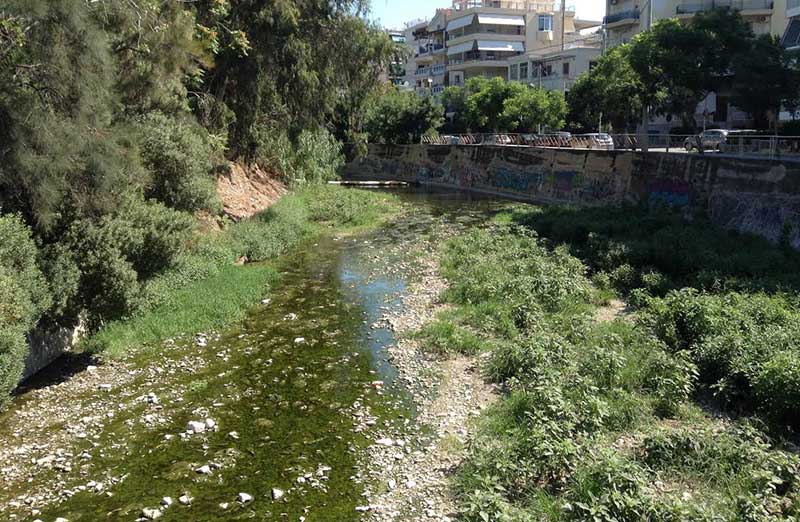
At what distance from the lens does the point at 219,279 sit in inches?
821

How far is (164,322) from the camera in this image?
656 inches

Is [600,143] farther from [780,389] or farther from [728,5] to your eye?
[780,389]

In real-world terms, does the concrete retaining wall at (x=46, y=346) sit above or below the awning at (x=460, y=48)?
below

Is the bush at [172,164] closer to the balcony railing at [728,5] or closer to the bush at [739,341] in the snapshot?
the bush at [739,341]

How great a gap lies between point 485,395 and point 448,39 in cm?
8421

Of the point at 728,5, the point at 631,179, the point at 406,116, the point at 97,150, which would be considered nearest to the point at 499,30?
the point at 406,116

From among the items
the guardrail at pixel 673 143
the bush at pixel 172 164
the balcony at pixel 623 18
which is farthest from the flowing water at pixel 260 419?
the balcony at pixel 623 18

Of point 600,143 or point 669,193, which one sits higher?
point 600,143

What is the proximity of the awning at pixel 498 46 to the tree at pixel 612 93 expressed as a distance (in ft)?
99.0

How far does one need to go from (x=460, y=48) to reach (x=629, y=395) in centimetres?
7918

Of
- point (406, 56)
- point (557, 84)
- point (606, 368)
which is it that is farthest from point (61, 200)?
point (557, 84)

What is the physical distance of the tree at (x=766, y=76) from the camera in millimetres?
33469

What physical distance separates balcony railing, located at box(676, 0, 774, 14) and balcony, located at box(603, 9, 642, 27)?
313 inches

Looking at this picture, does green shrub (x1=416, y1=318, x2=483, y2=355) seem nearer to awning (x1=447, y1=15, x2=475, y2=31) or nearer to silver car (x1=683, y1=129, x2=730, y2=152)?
silver car (x1=683, y1=129, x2=730, y2=152)
